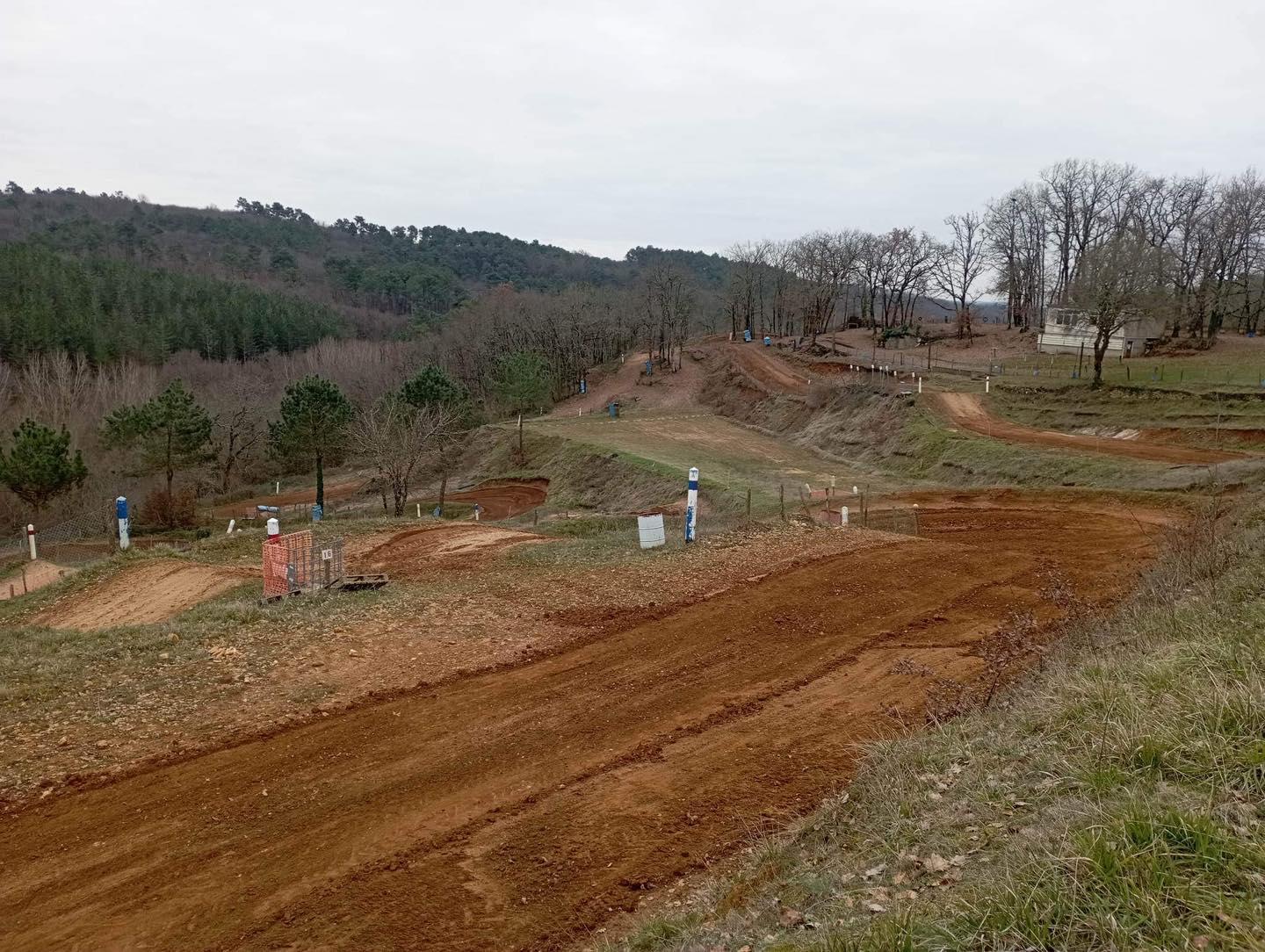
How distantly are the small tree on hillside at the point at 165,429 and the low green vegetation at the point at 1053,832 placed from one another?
50577 mm

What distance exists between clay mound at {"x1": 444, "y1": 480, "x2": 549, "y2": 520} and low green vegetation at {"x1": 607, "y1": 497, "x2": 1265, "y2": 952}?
36688 millimetres

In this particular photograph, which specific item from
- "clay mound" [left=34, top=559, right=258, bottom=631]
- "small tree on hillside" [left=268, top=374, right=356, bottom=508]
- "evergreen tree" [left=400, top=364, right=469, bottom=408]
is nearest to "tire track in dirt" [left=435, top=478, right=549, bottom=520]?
"evergreen tree" [left=400, top=364, right=469, bottom=408]

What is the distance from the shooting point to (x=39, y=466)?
39.5 m

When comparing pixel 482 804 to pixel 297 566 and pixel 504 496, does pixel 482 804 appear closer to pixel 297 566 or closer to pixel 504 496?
pixel 297 566

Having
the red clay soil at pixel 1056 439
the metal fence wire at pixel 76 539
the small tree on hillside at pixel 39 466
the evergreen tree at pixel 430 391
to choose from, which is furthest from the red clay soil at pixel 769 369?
the small tree on hillside at pixel 39 466

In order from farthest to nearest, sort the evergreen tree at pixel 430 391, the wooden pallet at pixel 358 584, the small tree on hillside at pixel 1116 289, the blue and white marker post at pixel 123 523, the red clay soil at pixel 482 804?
the evergreen tree at pixel 430 391 < the small tree on hillside at pixel 1116 289 < the blue and white marker post at pixel 123 523 < the wooden pallet at pixel 358 584 < the red clay soil at pixel 482 804

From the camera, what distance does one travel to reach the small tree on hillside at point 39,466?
39.4 meters

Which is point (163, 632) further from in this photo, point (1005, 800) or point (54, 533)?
point (54, 533)

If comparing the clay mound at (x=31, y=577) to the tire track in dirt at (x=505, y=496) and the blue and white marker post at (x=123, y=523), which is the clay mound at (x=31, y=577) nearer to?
the blue and white marker post at (x=123, y=523)

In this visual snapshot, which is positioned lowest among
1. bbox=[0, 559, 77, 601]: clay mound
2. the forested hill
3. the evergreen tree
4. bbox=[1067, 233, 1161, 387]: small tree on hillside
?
bbox=[0, 559, 77, 601]: clay mound

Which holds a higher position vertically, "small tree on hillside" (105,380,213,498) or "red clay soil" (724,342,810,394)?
"red clay soil" (724,342,810,394)

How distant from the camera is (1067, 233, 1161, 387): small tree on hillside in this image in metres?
38.8

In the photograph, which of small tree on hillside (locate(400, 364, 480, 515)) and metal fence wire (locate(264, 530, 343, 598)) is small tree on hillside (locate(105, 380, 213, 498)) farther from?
metal fence wire (locate(264, 530, 343, 598))

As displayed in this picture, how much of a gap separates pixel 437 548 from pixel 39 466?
1310 inches
